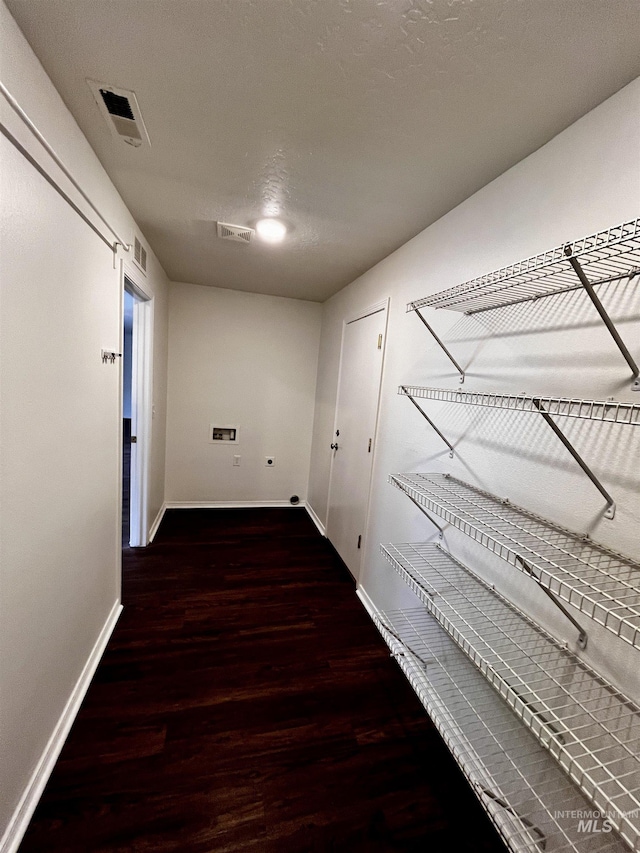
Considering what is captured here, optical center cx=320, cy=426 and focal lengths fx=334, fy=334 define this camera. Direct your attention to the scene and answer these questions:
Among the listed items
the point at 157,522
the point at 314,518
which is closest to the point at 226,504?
the point at 157,522

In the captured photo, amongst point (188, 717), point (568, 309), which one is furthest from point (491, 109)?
point (188, 717)

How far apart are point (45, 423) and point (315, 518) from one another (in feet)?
9.84

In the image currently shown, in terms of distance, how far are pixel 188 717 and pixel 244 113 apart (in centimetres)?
247

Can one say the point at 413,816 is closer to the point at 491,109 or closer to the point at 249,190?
the point at 491,109

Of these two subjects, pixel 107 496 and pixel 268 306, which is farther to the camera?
pixel 268 306

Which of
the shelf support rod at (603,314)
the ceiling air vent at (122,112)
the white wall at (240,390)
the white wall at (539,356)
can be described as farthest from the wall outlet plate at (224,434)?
the shelf support rod at (603,314)

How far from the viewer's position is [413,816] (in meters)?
1.25

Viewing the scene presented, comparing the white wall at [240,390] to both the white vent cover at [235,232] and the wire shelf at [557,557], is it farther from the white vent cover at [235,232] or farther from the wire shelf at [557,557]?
the wire shelf at [557,557]

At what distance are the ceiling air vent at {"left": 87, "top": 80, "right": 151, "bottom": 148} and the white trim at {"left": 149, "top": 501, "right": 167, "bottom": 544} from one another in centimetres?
283

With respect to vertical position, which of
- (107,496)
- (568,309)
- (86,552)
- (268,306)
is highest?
(268,306)

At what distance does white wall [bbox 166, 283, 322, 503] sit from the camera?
363cm

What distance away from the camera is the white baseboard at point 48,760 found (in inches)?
41.9

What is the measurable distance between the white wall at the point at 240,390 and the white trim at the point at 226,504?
4cm

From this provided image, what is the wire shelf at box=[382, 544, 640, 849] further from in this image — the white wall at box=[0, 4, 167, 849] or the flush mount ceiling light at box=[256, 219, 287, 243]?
the flush mount ceiling light at box=[256, 219, 287, 243]
